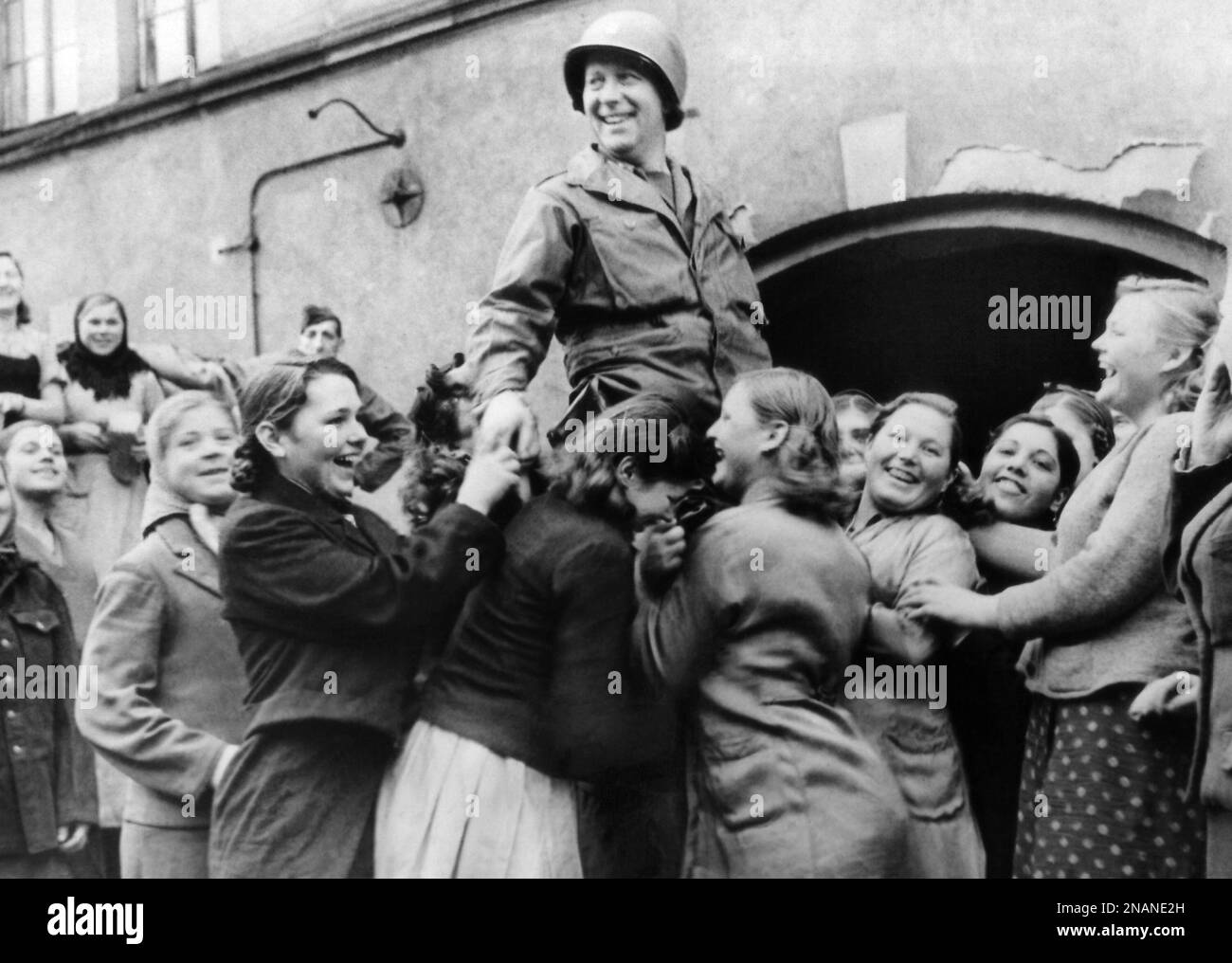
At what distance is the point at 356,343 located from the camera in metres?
7.75

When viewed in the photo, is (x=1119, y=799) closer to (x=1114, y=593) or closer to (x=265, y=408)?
(x=1114, y=593)

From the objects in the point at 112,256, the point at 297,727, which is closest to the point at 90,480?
the point at 112,256

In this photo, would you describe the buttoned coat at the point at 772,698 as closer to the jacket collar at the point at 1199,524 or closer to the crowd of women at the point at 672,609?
the crowd of women at the point at 672,609

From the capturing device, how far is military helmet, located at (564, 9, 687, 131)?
7.08m

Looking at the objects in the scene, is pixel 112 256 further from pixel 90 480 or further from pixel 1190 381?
pixel 1190 381

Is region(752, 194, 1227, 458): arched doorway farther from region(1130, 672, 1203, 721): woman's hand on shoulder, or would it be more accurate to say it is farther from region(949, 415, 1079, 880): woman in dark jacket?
region(1130, 672, 1203, 721): woman's hand on shoulder

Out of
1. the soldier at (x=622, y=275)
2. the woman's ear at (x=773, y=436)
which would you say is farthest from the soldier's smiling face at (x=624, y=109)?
the woman's ear at (x=773, y=436)

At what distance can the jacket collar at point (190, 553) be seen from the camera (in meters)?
7.14

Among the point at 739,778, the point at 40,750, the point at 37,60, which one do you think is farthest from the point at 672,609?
the point at 37,60

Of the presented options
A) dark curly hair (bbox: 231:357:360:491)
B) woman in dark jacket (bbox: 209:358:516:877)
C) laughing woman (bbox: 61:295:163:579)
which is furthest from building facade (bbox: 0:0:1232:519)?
woman in dark jacket (bbox: 209:358:516:877)

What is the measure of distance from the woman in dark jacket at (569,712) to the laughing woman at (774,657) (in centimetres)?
11

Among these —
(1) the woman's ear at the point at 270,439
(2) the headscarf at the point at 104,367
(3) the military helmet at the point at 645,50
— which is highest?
(3) the military helmet at the point at 645,50

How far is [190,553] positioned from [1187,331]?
3.03 m

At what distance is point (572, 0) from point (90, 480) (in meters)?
2.24
